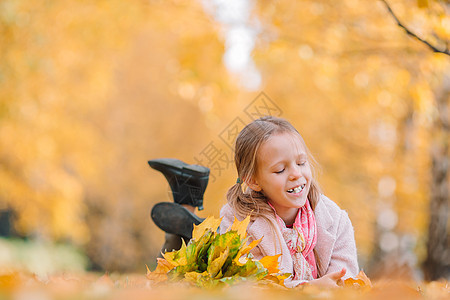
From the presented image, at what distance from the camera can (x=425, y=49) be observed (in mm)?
3547

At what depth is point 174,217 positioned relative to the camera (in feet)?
7.36

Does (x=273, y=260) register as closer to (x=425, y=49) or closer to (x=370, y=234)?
(x=425, y=49)

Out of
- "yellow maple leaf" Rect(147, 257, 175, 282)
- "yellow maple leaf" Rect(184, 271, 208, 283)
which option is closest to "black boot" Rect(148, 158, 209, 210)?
"yellow maple leaf" Rect(147, 257, 175, 282)

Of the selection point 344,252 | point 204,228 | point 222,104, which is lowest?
point 344,252

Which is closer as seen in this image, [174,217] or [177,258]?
[177,258]

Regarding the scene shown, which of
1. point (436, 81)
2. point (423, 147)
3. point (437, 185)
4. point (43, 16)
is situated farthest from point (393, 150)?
point (43, 16)

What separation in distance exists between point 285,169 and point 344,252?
46 cm

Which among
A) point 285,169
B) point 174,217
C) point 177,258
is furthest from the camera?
point 174,217

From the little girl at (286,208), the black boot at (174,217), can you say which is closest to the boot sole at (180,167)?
the black boot at (174,217)

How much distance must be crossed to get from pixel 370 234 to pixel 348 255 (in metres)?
7.61

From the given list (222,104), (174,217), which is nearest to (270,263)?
(174,217)

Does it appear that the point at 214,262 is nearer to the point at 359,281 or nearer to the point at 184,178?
the point at 359,281

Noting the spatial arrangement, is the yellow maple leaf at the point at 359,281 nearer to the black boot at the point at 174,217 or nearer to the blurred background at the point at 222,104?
the blurred background at the point at 222,104

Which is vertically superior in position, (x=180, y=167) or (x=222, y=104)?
(x=222, y=104)
